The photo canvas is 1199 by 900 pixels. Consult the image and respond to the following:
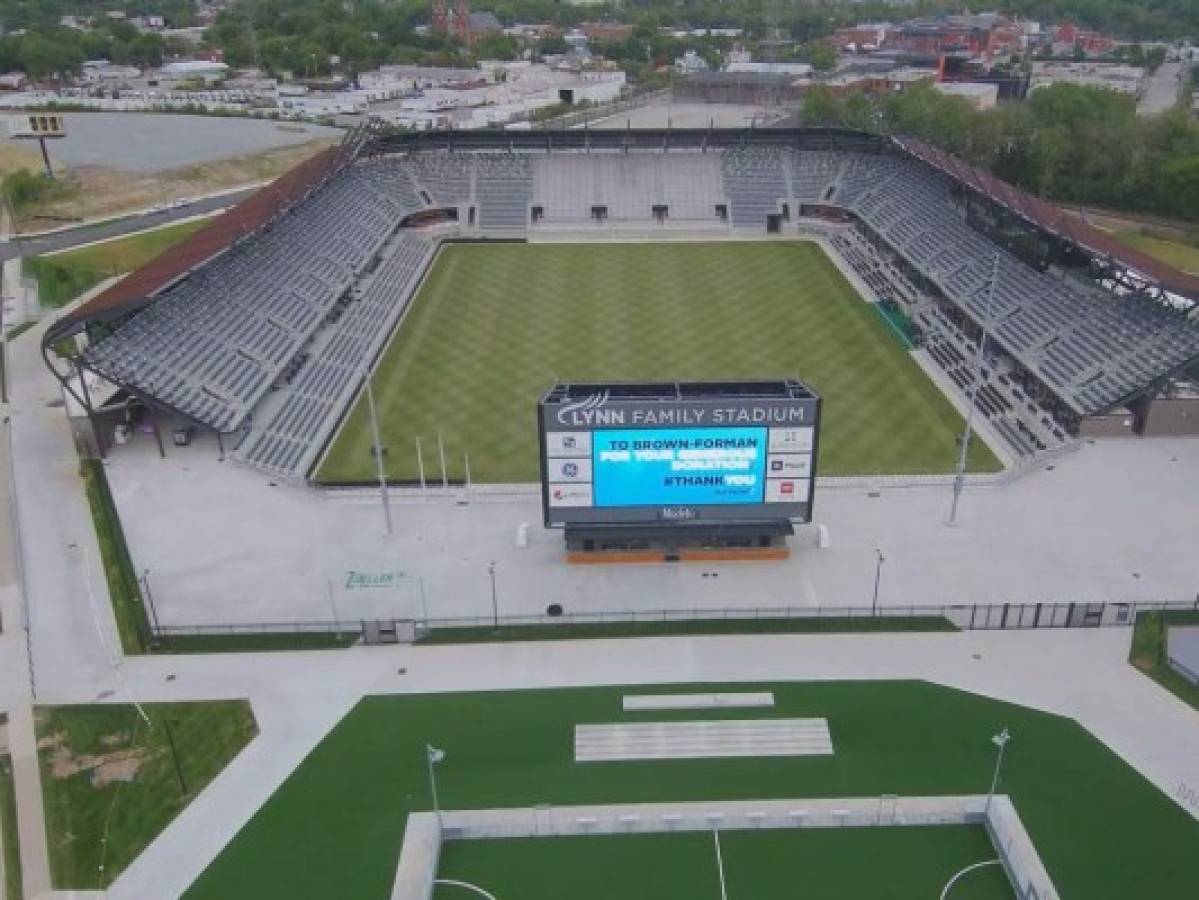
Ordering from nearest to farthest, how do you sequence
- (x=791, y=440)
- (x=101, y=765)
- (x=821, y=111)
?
(x=101, y=765) → (x=791, y=440) → (x=821, y=111)

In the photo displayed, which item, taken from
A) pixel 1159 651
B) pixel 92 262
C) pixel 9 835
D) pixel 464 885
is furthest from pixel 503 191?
pixel 464 885

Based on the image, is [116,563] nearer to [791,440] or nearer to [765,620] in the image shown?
[765,620]

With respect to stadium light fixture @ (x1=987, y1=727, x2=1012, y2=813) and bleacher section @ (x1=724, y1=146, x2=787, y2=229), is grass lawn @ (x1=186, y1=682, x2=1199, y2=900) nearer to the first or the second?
stadium light fixture @ (x1=987, y1=727, x2=1012, y2=813)

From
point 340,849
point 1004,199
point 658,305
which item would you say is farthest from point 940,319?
point 340,849

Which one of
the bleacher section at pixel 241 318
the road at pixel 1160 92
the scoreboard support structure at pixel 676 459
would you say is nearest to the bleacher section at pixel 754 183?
the bleacher section at pixel 241 318

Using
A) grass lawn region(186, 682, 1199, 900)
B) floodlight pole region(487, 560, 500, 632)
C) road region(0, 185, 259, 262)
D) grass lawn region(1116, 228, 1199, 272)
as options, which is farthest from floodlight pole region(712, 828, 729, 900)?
road region(0, 185, 259, 262)

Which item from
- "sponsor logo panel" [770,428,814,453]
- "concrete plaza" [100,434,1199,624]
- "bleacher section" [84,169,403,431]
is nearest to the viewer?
"sponsor logo panel" [770,428,814,453]

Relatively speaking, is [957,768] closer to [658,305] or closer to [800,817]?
[800,817]
